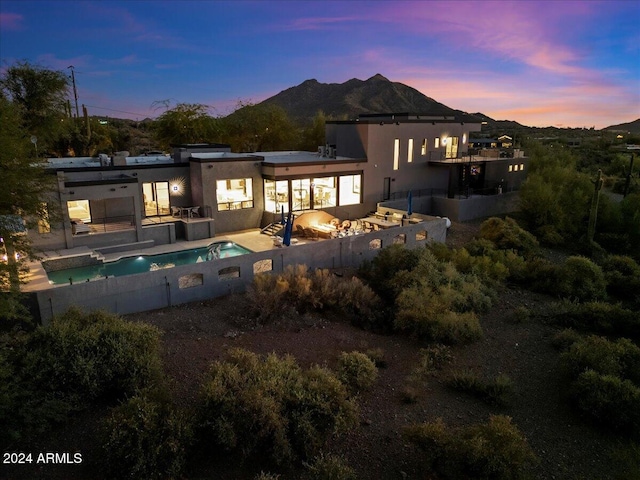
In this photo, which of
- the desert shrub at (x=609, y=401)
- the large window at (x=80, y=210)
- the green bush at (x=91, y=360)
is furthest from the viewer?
the large window at (x=80, y=210)

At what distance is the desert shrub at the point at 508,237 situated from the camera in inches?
854

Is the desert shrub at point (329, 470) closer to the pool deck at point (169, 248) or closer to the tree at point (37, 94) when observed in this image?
the pool deck at point (169, 248)

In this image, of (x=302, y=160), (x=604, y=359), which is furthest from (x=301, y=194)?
(x=604, y=359)

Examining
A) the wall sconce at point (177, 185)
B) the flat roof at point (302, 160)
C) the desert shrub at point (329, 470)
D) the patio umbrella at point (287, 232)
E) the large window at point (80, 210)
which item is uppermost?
the flat roof at point (302, 160)

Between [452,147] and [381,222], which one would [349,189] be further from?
[452,147]

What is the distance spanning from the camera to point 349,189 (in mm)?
24125

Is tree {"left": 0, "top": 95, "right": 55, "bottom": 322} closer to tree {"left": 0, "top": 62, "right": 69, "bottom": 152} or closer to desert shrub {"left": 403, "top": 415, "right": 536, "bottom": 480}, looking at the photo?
desert shrub {"left": 403, "top": 415, "right": 536, "bottom": 480}

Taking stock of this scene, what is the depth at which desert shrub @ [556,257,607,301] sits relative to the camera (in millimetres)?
16938

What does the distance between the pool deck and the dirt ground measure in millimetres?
3724

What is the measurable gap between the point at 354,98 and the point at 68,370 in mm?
105311

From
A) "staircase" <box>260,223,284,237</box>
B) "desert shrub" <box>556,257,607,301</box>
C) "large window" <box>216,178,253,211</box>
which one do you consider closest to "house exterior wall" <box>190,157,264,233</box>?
"large window" <box>216,178,253,211</box>

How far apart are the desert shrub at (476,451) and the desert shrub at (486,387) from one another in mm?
1941

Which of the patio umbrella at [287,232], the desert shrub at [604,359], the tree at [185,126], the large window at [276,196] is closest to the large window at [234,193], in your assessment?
the large window at [276,196]

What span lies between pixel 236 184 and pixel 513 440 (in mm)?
16579
